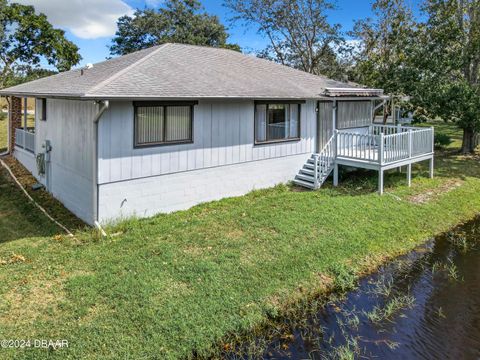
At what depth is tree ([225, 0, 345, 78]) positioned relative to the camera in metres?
29.6

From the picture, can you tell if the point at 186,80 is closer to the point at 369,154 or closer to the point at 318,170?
the point at 318,170

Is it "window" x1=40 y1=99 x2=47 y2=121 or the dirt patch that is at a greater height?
"window" x1=40 y1=99 x2=47 y2=121

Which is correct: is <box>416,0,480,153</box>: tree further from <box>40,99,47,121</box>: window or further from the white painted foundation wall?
<box>40,99,47,121</box>: window

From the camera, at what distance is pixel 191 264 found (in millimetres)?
7629

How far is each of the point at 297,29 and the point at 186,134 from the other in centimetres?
2329

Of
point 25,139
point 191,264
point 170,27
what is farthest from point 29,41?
point 191,264

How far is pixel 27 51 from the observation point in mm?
30438

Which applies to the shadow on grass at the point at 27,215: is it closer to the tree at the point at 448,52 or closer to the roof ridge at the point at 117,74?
the roof ridge at the point at 117,74

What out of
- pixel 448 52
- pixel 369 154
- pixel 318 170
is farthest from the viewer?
pixel 448 52

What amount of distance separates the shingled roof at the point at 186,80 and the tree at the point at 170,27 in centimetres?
2362

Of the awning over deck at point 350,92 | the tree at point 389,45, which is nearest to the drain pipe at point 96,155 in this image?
the awning over deck at point 350,92

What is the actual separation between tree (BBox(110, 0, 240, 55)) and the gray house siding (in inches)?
1058

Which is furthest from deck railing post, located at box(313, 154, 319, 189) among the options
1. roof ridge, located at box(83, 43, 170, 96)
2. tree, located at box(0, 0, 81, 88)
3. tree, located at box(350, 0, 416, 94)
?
tree, located at box(0, 0, 81, 88)

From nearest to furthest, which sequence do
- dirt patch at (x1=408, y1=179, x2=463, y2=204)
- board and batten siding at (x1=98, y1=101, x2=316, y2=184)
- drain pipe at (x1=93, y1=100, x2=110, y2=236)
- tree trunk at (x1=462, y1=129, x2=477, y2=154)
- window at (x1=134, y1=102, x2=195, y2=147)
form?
drain pipe at (x1=93, y1=100, x2=110, y2=236) → board and batten siding at (x1=98, y1=101, x2=316, y2=184) → window at (x1=134, y1=102, x2=195, y2=147) → dirt patch at (x1=408, y1=179, x2=463, y2=204) → tree trunk at (x1=462, y1=129, x2=477, y2=154)
